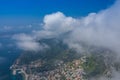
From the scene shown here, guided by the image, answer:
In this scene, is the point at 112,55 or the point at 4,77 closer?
the point at 4,77

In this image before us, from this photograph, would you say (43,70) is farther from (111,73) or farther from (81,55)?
(111,73)

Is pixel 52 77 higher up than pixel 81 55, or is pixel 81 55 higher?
pixel 81 55

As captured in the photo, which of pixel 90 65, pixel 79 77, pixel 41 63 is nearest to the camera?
pixel 79 77

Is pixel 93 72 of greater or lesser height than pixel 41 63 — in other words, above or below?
below

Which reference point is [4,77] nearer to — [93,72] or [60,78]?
[60,78]

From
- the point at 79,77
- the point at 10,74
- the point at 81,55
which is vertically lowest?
the point at 79,77

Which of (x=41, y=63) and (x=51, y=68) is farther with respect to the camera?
(x=41, y=63)

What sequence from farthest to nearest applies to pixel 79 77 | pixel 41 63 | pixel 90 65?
pixel 41 63 < pixel 90 65 < pixel 79 77

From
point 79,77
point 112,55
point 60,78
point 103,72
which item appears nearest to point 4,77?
point 60,78

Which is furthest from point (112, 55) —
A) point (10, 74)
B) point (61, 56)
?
point (10, 74)
